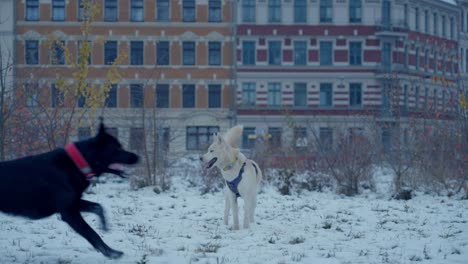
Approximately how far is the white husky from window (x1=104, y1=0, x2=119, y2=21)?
36210 millimetres

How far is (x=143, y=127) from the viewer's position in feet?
54.6

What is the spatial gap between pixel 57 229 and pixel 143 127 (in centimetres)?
755

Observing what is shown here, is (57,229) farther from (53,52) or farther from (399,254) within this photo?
(53,52)

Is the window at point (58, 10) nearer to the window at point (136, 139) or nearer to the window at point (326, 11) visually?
the window at point (326, 11)

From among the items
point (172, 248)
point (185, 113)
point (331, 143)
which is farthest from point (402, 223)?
point (185, 113)

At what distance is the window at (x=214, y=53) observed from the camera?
4525 centimetres

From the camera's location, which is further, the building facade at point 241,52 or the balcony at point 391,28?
the balcony at point 391,28

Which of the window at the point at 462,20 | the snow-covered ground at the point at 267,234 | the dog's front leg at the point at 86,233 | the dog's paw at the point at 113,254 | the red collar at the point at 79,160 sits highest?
the window at the point at 462,20

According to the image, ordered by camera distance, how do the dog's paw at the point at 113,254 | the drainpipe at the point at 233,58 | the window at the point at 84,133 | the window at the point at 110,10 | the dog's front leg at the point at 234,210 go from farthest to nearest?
1. the drainpipe at the point at 233,58
2. the window at the point at 110,10
3. the window at the point at 84,133
4. the dog's front leg at the point at 234,210
5. the dog's paw at the point at 113,254

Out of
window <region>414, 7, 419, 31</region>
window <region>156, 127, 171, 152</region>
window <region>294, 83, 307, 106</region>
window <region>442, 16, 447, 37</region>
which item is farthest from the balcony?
window <region>156, 127, 171, 152</region>

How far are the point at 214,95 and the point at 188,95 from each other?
1.86m

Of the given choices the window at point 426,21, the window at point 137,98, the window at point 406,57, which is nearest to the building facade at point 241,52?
the window at point 406,57

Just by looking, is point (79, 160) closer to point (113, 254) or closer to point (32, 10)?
point (113, 254)

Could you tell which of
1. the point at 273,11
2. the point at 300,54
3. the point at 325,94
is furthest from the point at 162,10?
the point at 325,94
